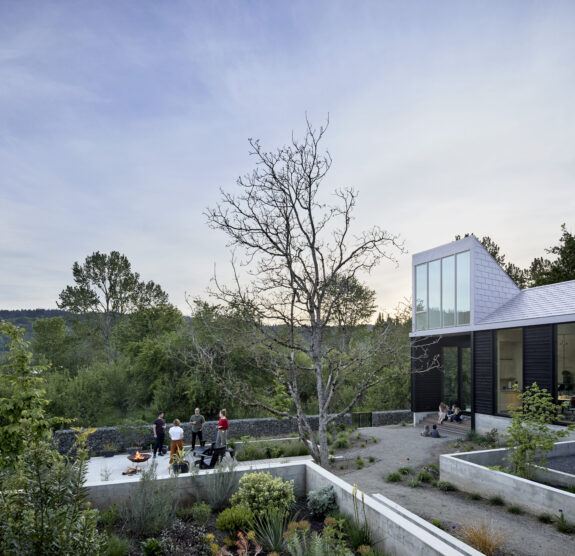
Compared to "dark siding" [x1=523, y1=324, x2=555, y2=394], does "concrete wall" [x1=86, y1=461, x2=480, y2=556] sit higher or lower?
lower

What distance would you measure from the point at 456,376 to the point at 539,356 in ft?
23.9

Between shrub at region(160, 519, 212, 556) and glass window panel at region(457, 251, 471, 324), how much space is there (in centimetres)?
1325

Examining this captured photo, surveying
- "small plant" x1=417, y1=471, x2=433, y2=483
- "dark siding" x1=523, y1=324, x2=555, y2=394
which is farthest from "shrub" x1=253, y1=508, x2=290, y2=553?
"dark siding" x1=523, y1=324, x2=555, y2=394

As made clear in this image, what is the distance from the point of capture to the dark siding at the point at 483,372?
14453 millimetres

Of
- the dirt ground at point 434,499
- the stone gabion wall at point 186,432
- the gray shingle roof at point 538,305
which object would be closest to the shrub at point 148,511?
the dirt ground at point 434,499

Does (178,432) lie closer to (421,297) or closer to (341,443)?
(341,443)

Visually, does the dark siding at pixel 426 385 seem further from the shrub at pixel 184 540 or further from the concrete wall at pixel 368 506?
the shrub at pixel 184 540

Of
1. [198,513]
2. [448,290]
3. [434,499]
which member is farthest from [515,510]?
[448,290]

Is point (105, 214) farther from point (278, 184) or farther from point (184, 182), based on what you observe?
point (278, 184)

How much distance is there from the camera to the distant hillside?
34938mm

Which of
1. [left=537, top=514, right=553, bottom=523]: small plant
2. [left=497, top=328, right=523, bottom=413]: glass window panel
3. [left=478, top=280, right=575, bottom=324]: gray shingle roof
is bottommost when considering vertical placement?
[left=537, top=514, right=553, bottom=523]: small plant

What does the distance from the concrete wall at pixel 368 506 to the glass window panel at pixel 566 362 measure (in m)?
9.08

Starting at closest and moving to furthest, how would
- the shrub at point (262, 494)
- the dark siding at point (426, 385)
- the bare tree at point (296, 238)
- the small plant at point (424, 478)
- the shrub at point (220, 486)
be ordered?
the shrub at point (262, 494), the shrub at point (220, 486), the small plant at point (424, 478), the bare tree at point (296, 238), the dark siding at point (426, 385)

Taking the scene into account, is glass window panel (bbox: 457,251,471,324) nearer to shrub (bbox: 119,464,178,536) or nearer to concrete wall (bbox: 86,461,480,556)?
concrete wall (bbox: 86,461,480,556)
